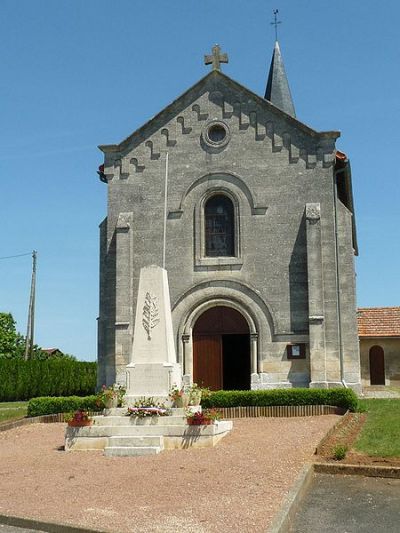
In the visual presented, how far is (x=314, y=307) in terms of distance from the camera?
2236cm

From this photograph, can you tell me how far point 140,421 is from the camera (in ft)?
46.5

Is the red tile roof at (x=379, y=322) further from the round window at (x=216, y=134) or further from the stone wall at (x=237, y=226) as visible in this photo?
the round window at (x=216, y=134)

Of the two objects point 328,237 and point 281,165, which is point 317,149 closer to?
point 281,165

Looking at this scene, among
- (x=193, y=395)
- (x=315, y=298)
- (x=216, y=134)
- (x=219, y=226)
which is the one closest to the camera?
(x=193, y=395)

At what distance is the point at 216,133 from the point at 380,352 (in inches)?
535

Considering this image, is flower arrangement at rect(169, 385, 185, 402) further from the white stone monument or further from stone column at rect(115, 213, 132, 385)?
stone column at rect(115, 213, 132, 385)

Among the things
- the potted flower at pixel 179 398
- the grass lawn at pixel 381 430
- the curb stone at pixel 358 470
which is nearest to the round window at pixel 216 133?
the grass lawn at pixel 381 430

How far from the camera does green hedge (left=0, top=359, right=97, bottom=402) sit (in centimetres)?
3244

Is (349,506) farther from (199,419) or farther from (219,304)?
(219,304)

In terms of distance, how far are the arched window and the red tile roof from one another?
10270mm

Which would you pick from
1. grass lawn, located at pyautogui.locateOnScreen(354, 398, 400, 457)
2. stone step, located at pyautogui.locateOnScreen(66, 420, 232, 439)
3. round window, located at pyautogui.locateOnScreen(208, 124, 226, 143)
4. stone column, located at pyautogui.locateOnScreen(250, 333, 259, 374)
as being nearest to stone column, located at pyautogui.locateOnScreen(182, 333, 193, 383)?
stone column, located at pyautogui.locateOnScreen(250, 333, 259, 374)

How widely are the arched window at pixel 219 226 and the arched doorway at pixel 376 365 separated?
11.0 meters

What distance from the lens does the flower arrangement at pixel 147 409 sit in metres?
14.2

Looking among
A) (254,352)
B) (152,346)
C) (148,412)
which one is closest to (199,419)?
(148,412)
